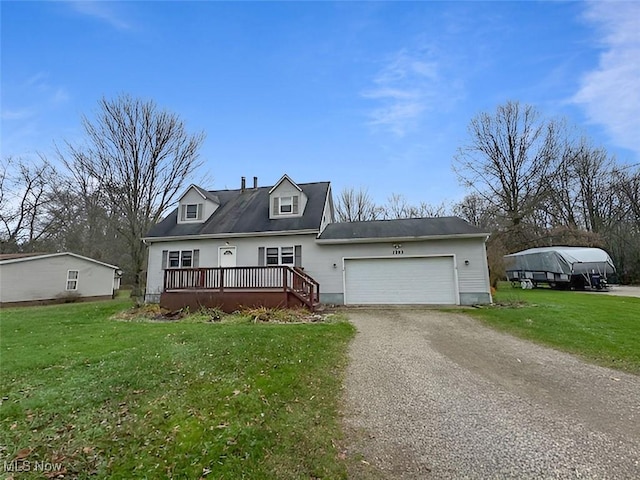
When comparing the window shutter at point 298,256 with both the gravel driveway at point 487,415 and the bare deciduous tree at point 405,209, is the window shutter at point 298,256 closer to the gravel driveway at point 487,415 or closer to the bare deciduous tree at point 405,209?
the gravel driveway at point 487,415

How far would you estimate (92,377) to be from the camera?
16.0 ft

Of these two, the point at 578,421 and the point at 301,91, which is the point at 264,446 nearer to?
the point at 578,421

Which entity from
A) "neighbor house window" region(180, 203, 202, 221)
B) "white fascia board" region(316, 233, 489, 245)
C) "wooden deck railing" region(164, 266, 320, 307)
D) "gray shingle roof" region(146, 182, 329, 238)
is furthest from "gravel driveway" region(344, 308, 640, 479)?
"neighbor house window" region(180, 203, 202, 221)

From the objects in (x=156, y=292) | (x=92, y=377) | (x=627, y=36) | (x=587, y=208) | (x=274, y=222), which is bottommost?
(x=92, y=377)

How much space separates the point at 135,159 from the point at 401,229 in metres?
15.8

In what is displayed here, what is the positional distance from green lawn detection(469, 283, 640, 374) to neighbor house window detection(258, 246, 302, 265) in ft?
26.3

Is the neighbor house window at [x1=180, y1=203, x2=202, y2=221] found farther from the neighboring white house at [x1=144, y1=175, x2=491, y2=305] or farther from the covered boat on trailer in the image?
the covered boat on trailer

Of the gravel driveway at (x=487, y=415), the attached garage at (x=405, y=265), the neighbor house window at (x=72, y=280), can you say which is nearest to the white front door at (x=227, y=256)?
the attached garage at (x=405, y=265)

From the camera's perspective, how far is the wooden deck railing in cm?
1212

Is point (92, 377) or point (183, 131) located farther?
point (183, 131)

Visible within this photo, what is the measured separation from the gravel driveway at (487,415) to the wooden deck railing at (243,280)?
224 inches

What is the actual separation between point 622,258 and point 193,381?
35426 mm

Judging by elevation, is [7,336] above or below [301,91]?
below

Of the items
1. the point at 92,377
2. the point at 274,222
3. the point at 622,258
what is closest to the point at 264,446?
the point at 92,377
